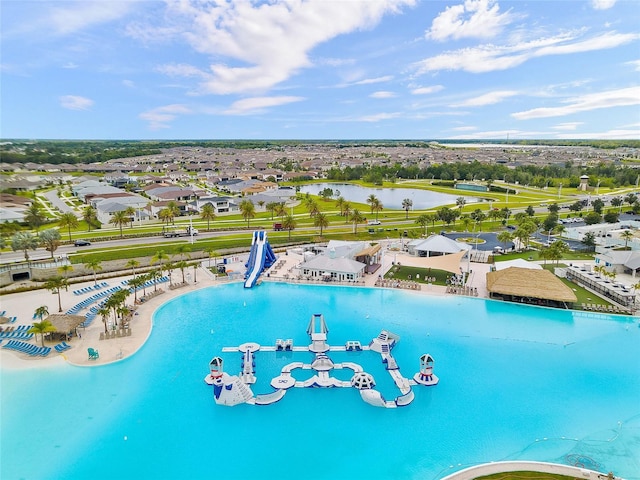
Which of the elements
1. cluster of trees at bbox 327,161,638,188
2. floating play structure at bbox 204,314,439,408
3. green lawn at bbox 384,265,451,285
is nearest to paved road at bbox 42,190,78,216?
green lawn at bbox 384,265,451,285

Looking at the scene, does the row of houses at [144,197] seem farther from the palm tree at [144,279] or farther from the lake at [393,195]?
the palm tree at [144,279]

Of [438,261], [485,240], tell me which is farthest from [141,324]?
[485,240]

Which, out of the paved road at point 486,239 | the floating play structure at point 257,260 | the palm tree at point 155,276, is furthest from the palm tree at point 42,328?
the paved road at point 486,239

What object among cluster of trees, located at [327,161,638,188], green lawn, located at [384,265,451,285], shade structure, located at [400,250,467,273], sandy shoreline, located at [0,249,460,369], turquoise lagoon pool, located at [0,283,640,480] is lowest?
turquoise lagoon pool, located at [0,283,640,480]

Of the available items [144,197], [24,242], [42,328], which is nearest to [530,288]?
[42,328]

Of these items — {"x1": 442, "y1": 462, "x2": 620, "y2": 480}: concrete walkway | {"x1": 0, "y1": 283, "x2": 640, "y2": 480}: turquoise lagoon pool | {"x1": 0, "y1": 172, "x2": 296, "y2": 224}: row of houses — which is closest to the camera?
{"x1": 442, "y1": 462, "x2": 620, "y2": 480}: concrete walkway

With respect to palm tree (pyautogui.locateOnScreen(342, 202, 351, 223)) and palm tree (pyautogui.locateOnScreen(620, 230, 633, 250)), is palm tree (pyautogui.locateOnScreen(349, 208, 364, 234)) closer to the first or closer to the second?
palm tree (pyautogui.locateOnScreen(342, 202, 351, 223))
